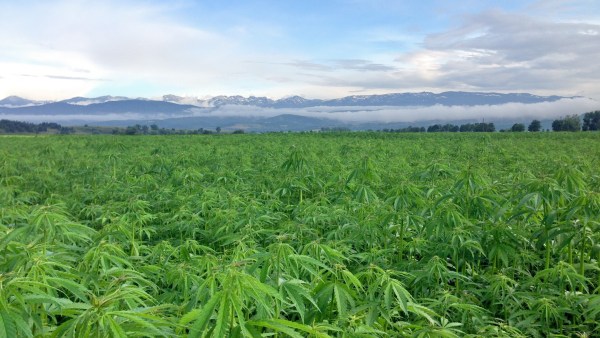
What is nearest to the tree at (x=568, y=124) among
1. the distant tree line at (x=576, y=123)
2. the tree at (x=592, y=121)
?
the distant tree line at (x=576, y=123)

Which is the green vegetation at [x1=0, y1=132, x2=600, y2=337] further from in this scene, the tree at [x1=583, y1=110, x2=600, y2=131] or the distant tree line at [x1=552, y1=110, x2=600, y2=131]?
the tree at [x1=583, y1=110, x2=600, y2=131]

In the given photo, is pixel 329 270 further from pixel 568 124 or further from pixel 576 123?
pixel 576 123

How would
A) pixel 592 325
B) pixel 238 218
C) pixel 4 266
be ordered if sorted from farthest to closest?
1. pixel 238 218
2. pixel 592 325
3. pixel 4 266

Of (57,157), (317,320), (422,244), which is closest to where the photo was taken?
(317,320)

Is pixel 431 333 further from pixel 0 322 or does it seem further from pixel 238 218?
pixel 238 218

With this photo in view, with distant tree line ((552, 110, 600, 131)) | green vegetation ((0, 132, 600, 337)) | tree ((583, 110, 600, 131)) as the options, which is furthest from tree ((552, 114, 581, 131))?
green vegetation ((0, 132, 600, 337))

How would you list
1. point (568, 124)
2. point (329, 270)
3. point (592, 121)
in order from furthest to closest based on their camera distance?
point (592, 121)
point (568, 124)
point (329, 270)

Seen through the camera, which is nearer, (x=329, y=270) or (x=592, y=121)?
(x=329, y=270)

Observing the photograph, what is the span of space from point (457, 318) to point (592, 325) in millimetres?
1294

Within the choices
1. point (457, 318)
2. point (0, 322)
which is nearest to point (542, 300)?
point (457, 318)

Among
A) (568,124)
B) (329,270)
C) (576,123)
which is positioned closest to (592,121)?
(576,123)

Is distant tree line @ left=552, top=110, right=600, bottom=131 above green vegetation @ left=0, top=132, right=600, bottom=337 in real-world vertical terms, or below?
above

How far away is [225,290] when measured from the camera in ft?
4.78

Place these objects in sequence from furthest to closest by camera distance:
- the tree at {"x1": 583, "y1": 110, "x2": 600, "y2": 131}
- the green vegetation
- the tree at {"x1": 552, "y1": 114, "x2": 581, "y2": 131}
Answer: the tree at {"x1": 583, "y1": 110, "x2": 600, "y2": 131} < the tree at {"x1": 552, "y1": 114, "x2": 581, "y2": 131} < the green vegetation
